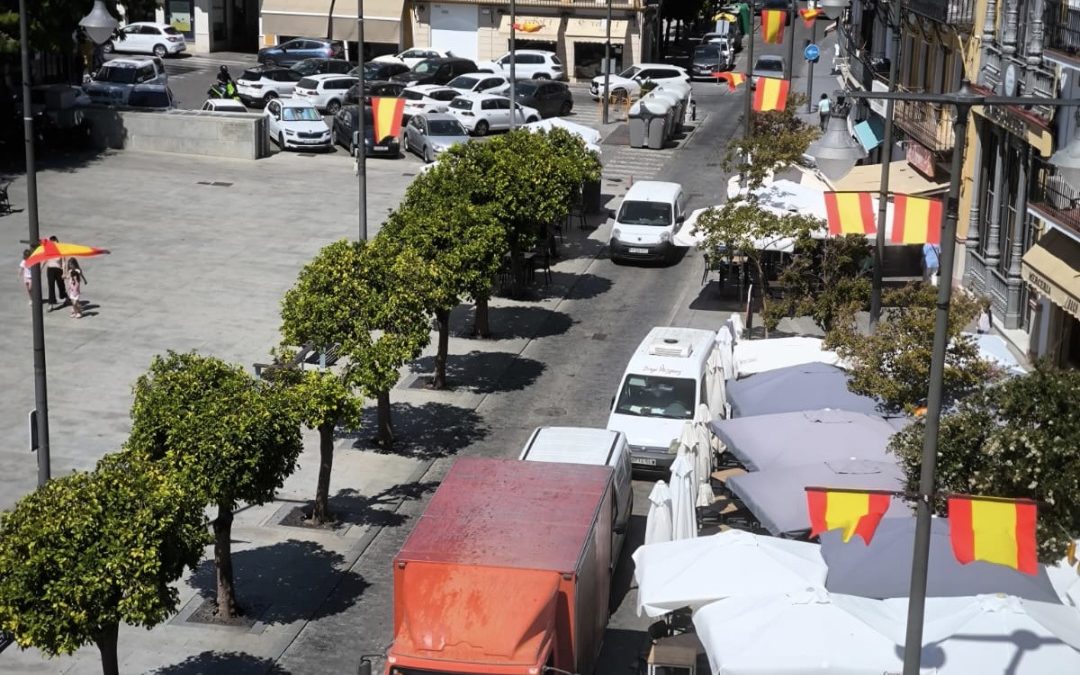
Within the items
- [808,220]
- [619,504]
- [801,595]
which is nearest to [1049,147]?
[808,220]

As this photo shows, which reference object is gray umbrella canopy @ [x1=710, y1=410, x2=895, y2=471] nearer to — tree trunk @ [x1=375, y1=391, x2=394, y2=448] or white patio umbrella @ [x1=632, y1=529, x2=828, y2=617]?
white patio umbrella @ [x1=632, y1=529, x2=828, y2=617]

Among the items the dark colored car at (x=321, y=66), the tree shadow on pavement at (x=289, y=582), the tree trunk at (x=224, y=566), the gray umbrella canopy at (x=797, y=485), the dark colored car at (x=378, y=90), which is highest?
the dark colored car at (x=321, y=66)

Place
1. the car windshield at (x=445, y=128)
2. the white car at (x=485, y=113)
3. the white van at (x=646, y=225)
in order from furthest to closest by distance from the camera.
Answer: the white car at (x=485, y=113)
the car windshield at (x=445, y=128)
the white van at (x=646, y=225)

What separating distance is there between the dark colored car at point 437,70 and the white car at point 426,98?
502 cm

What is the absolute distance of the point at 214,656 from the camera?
19.2m

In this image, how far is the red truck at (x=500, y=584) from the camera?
15.5 metres

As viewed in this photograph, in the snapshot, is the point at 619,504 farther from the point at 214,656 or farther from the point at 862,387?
the point at 214,656

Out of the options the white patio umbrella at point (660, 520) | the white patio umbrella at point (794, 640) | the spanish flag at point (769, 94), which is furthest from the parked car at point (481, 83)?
the white patio umbrella at point (794, 640)

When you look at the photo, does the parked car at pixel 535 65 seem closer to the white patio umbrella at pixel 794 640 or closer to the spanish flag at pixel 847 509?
the white patio umbrella at pixel 794 640

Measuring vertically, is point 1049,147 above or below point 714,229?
above

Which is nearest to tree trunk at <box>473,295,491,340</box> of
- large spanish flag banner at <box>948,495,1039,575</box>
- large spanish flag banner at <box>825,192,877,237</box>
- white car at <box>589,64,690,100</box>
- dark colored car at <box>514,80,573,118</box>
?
large spanish flag banner at <box>825,192,877,237</box>

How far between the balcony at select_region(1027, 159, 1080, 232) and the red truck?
12015mm

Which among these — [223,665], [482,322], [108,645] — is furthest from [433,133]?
[108,645]

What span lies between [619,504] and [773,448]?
2.44 meters
